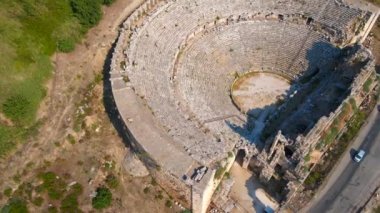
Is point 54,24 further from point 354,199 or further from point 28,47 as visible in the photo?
point 354,199

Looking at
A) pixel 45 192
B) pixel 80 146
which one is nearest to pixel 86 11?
pixel 80 146

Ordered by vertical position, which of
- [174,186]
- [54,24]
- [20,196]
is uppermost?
[54,24]

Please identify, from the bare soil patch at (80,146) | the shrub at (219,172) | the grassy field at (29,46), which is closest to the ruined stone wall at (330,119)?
the shrub at (219,172)

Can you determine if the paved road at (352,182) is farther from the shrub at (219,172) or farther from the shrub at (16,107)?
the shrub at (16,107)

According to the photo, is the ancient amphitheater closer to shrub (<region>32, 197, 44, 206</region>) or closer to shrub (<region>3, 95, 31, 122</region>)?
shrub (<region>3, 95, 31, 122</region>)

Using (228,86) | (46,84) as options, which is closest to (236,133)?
(228,86)

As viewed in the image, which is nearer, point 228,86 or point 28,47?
point 28,47

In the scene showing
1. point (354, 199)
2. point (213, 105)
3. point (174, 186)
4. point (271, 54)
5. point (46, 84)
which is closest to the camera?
point (174, 186)
